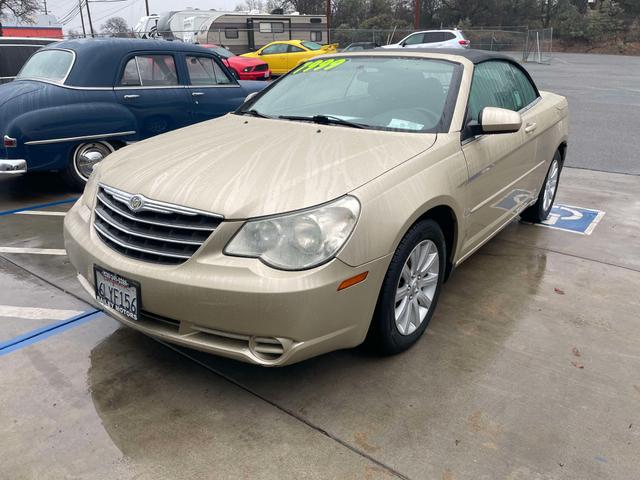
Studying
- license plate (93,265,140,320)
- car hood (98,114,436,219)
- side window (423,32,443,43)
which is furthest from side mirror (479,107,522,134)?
side window (423,32,443,43)

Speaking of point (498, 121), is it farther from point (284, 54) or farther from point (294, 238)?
point (284, 54)

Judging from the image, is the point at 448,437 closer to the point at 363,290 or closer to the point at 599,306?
the point at 363,290

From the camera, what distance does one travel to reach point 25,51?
9.95 m

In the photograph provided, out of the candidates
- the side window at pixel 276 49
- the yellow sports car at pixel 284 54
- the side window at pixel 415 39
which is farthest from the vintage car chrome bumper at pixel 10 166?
the side window at pixel 415 39

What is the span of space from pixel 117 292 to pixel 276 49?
64.0 ft

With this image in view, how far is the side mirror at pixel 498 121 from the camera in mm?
3266

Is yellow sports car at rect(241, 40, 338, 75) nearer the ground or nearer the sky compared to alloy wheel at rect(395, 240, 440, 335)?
nearer the sky

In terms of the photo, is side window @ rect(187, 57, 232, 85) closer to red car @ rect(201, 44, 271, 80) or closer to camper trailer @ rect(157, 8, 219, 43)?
red car @ rect(201, 44, 271, 80)

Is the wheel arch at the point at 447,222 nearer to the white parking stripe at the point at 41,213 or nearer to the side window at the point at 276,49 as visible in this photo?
the white parking stripe at the point at 41,213

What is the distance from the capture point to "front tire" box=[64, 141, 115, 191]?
616 cm

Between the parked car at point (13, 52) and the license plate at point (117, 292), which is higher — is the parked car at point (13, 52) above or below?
above

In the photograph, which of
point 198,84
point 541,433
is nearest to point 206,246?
point 541,433

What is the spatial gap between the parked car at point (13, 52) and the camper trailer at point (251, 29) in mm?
16818

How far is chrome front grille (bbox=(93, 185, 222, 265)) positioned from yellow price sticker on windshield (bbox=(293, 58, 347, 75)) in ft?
6.69
